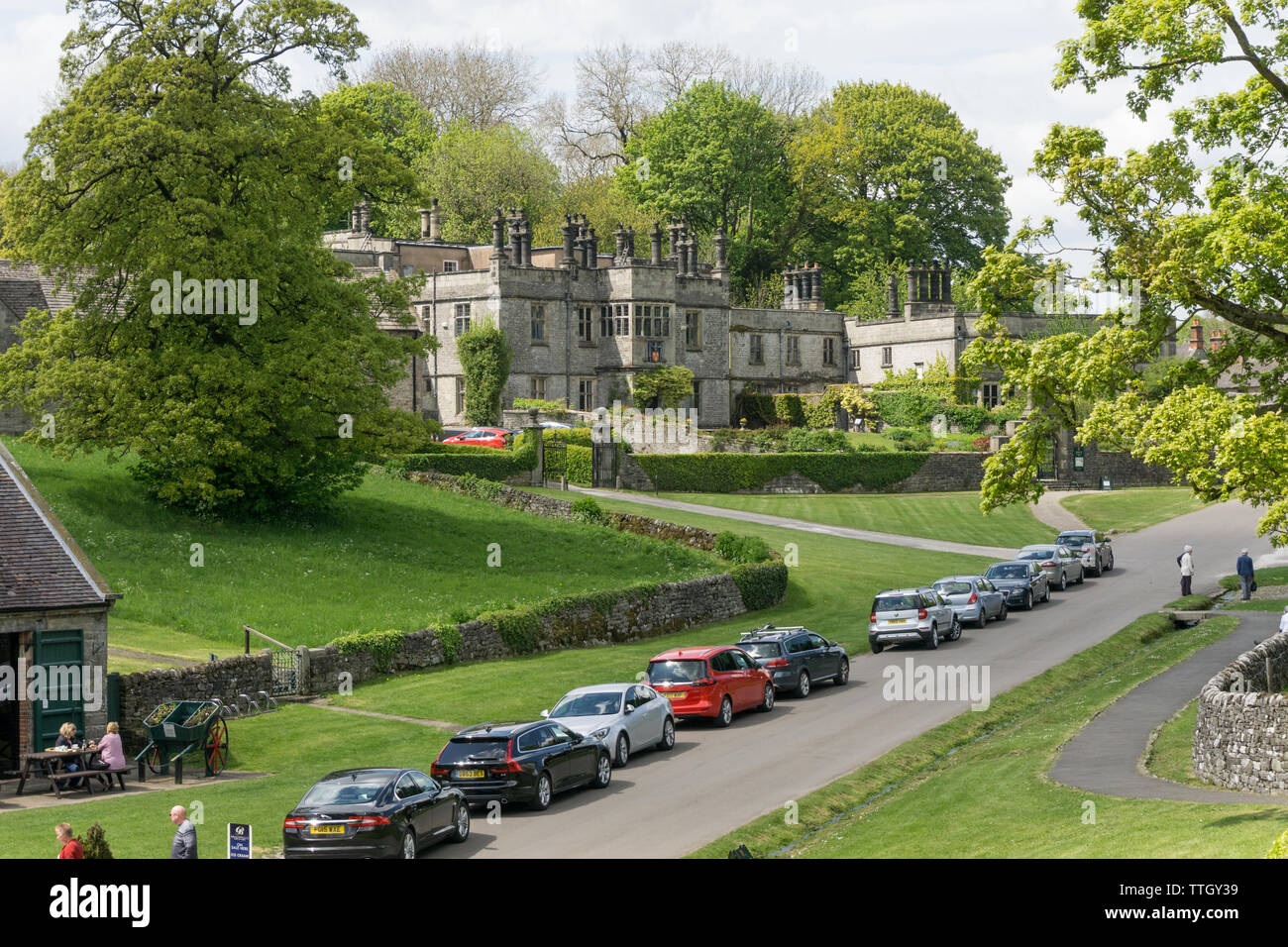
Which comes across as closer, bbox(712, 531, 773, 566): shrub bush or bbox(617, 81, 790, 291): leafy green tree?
bbox(712, 531, 773, 566): shrub bush

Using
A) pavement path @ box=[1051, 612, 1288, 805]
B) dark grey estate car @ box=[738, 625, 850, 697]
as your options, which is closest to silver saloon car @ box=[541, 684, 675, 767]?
dark grey estate car @ box=[738, 625, 850, 697]

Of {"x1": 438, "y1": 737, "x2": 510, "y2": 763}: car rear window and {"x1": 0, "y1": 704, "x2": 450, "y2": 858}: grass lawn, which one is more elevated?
{"x1": 438, "y1": 737, "x2": 510, "y2": 763}: car rear window

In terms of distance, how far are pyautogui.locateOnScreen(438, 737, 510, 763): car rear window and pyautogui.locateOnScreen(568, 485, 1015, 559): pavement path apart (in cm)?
3667

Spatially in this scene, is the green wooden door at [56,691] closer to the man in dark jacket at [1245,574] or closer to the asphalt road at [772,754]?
the asphalt road at [772,754]

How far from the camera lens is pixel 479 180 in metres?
106

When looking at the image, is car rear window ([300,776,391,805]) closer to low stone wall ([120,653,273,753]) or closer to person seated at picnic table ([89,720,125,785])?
person seated at picnic table ([89,720,125,785])

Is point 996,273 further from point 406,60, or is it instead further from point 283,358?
point 406,60

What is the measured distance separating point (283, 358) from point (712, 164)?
2634 inches

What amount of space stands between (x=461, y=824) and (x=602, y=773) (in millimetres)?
4094

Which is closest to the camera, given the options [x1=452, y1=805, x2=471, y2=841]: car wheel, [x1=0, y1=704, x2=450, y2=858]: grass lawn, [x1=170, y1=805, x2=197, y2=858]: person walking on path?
[x1=170, y1=805, x2=197, y2=858]: person walking on path

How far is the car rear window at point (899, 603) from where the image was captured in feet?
121

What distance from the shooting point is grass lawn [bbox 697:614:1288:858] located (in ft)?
54.1

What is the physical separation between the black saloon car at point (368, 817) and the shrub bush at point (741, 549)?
26978mm

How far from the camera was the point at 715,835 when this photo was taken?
1917cm
